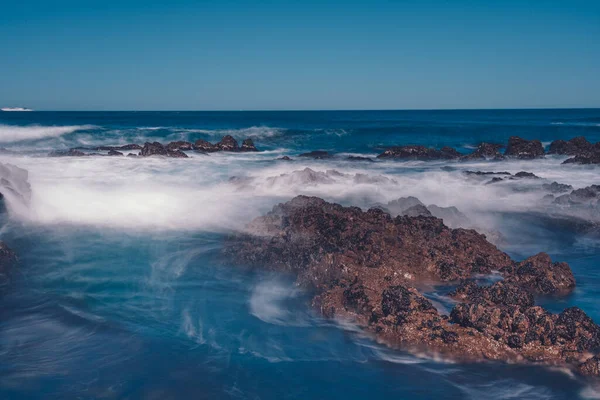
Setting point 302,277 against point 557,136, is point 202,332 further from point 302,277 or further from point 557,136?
point 557,136

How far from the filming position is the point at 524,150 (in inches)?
1103

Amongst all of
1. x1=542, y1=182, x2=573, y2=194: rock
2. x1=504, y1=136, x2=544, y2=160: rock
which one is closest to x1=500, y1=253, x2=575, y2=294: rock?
x1=542, y1=182, x2=573, y2=194: rock

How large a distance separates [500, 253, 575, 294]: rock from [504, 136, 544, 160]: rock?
21012 millimetres

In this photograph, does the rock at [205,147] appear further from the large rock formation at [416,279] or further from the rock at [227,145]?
the large rock formation at [416,279]

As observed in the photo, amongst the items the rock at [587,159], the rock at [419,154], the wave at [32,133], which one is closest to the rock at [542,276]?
the rock at [587,159]

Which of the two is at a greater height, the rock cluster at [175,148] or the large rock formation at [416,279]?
the rock cluster at [175,148]

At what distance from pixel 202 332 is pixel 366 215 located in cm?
385

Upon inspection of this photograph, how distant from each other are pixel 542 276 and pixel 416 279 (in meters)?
1.81

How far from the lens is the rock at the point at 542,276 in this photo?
773 centimetres

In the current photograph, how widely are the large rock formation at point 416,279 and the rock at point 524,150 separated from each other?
20.7m

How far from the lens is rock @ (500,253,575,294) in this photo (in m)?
7.73

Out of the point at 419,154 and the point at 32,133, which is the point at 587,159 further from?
the point at 32,133

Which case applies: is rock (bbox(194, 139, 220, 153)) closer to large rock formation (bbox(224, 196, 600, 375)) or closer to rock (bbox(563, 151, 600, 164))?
rock (bbox(563, 151, 600, 164))

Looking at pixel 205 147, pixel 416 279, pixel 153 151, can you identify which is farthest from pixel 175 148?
pixel 416 279
